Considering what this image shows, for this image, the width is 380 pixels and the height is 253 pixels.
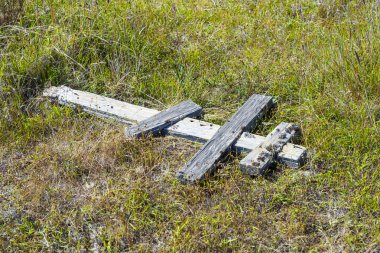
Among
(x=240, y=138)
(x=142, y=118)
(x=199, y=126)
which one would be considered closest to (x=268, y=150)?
(x=240, y=138)

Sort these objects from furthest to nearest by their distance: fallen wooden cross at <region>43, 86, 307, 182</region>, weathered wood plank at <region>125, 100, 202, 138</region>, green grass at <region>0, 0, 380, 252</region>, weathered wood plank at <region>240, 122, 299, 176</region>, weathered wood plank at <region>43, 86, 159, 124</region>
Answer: weathered wood plank at <region>43, 86, 159, 124</region>
weathered wood plank at <region>125, 100, 202, 138</region>
fallen wooden cross at <region>43, 86, 307, 182</region>
weathered wood plank at <region>240, 122, 299, 176</region>
green grass at <region>0, 0, 380, 252</region>

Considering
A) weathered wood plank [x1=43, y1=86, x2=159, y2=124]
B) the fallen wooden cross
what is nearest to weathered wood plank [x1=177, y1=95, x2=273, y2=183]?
the fallen wooden cross

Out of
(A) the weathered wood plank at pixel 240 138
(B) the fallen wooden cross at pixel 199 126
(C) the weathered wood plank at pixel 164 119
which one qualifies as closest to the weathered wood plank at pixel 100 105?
(B) the fallen wooden cross at pixel 199 126

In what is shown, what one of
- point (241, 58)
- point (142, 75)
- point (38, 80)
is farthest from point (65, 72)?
point (241, 58)

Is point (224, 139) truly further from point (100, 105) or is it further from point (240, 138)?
point (100, 105)

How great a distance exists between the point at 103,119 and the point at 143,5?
1.76m

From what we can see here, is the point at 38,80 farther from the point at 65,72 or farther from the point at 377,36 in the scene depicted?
the point at 377,36

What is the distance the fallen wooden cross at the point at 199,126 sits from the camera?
430cm

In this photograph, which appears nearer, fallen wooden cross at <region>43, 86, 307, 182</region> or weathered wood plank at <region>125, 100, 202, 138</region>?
fallen wooden cross at <region>43, 86, 307, 182</region>

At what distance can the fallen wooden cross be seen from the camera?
4.30m

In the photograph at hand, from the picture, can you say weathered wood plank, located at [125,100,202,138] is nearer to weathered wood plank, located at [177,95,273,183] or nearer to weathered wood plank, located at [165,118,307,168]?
weathered wood plank, located at [165,118,307,168]

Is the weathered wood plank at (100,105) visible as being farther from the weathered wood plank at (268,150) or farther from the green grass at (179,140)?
the weathered wood plank at (268,150)

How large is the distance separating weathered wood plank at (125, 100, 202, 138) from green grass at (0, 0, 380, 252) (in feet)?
0.37

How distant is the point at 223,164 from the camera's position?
171 inches
